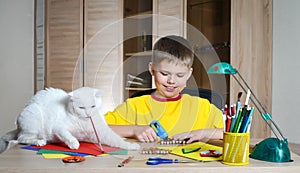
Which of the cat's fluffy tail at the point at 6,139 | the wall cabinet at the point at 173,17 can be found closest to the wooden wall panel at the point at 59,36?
the wall cabinet at the point at 173,17

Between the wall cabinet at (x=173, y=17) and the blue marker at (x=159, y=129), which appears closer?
the blue marker at (x=159, y=129)

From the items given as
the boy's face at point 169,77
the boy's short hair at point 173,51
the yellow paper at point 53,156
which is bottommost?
the yellow paper at point 53,156

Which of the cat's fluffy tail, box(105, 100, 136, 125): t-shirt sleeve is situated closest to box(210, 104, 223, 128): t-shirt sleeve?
box(105, 100, 136, 125): t-shirt sleeve

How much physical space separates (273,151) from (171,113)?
0.28 meters

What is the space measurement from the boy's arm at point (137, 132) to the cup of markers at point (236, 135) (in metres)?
0.23

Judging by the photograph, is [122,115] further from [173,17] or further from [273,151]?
[173,17]

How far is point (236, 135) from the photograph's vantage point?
2.53 feet

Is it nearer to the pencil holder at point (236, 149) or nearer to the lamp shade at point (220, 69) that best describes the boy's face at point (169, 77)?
the lamp shade at point (220, 69)

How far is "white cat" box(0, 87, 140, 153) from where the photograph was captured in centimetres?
90

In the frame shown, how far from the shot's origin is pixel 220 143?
970 millimetres

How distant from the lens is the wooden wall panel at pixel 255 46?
2539 mm

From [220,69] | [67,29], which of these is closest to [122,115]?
[220,69]

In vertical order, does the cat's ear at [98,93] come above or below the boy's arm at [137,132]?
above

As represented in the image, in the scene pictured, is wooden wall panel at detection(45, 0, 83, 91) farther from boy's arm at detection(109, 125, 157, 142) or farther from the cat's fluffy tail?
boy's arm at detection(109, 125, 157, 142)
